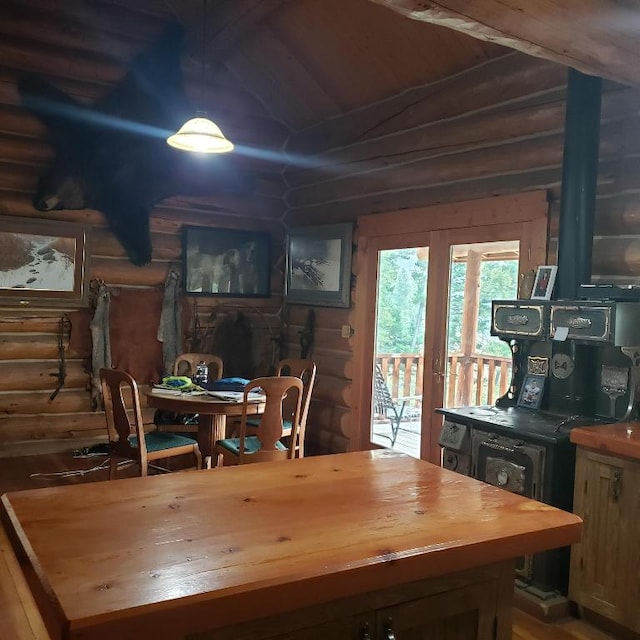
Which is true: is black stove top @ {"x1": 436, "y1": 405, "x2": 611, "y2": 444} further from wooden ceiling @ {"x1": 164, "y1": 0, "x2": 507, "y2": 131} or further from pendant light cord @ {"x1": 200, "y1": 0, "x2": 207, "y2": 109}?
pendant light cord @ {"x1": 200, "y1": 0, "x2": 207, "y2": 109}

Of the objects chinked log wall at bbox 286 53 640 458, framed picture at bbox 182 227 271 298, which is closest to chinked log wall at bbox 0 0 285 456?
framed picture at bbox 182 227 271 298

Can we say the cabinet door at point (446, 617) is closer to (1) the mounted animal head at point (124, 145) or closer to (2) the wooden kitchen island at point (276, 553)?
(2) the wooden kitchen island at point (276, 553)

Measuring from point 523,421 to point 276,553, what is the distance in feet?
7.70

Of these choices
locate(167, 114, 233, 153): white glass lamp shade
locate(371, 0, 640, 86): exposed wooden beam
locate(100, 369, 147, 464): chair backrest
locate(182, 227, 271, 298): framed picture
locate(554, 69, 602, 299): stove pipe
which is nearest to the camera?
locate(371, 0, 640, 86): exposed wooden beam

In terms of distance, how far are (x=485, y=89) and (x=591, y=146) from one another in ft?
3.88

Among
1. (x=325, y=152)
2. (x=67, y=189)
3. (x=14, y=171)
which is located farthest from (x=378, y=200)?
(x=14, y=171)

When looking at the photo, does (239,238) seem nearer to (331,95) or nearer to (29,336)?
(331,95)

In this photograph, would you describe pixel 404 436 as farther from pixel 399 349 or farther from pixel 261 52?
pixel 261 52

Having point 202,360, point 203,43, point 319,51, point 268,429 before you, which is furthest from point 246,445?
point 203,43

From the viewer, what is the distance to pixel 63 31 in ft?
18.0

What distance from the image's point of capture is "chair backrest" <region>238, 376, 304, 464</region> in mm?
3935

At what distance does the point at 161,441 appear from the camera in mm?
4484

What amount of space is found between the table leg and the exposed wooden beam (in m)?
2.95

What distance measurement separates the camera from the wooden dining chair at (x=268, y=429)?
12.9 feet
